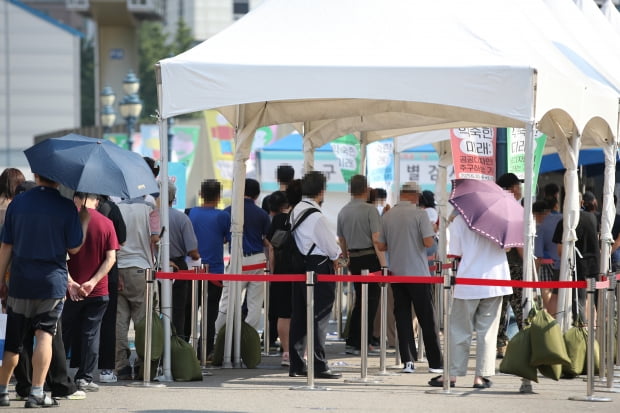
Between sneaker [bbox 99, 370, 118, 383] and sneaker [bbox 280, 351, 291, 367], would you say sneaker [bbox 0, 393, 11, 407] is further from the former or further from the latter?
sneaker [bbox 280, 351, 291, 367]

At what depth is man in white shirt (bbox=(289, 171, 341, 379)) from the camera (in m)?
11.7

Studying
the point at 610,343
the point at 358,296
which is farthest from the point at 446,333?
the point at 358,296

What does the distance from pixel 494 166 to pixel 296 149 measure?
34.8 feet

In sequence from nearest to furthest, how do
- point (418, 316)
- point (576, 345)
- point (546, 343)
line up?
1. point (546, 343)
2. point (576, 345)
3. point (418, 316)

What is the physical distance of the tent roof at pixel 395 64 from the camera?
1113cm

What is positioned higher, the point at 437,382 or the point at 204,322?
the point at 204,322

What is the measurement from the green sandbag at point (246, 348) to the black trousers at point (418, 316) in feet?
5.13

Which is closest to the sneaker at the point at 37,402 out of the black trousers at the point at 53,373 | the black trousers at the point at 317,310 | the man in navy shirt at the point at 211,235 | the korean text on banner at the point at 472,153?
the black trousers at the point at 53,373

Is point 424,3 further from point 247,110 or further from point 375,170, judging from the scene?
point 375,170

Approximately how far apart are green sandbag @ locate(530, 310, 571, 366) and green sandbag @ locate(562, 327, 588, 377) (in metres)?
0.79

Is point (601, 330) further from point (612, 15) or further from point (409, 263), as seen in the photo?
point (612, 15)

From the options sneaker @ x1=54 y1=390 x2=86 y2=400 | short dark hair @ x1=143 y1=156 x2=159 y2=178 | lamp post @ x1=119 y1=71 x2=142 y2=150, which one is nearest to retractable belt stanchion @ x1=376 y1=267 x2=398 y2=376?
short dark hair @ x1=143 y1=156 x2=159 y2=178

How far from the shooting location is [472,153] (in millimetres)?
16281

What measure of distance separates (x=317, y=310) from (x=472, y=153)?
5237 millimetres
